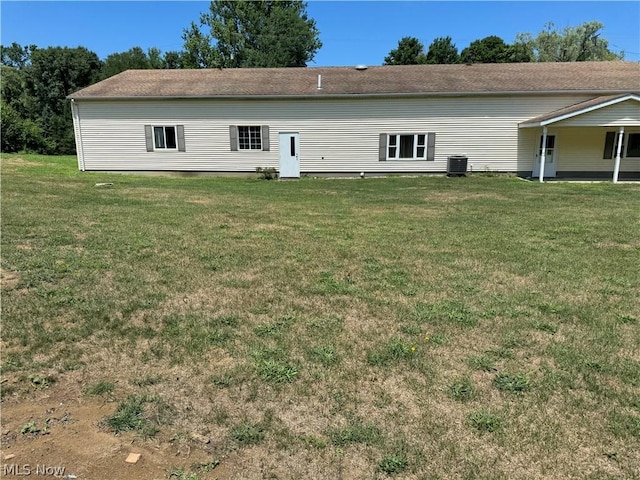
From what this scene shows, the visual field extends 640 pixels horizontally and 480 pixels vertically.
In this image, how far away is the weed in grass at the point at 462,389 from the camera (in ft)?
9.41

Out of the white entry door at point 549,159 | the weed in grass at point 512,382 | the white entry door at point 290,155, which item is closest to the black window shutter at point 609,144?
the white entry door at point 549,159

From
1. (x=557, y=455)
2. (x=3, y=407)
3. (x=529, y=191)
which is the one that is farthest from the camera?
(x=529, y=191)

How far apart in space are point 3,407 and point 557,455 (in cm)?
319

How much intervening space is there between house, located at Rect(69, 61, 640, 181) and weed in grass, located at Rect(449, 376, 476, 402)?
16.0 meters

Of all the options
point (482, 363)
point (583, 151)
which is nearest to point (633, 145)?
point (583, 151)

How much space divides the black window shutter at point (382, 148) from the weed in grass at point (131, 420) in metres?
16.6

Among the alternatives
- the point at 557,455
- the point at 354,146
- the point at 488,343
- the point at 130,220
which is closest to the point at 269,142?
the point at 354,146

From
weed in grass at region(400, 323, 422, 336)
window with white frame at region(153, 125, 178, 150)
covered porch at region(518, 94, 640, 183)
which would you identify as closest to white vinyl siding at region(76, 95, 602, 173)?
window with white frame at region(153, 125, 178, 150)

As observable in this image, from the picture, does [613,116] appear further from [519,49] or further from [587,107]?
[519,49]

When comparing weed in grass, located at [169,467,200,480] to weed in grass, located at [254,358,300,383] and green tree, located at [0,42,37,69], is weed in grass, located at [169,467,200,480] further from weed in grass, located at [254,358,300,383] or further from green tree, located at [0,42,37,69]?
green tree, located at [0,42,37,69]

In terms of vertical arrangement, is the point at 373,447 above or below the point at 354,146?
below

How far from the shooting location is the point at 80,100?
61.0ft

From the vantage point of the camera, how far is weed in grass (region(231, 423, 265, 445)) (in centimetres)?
246

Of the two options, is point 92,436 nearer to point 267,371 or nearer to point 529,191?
point 267,371
